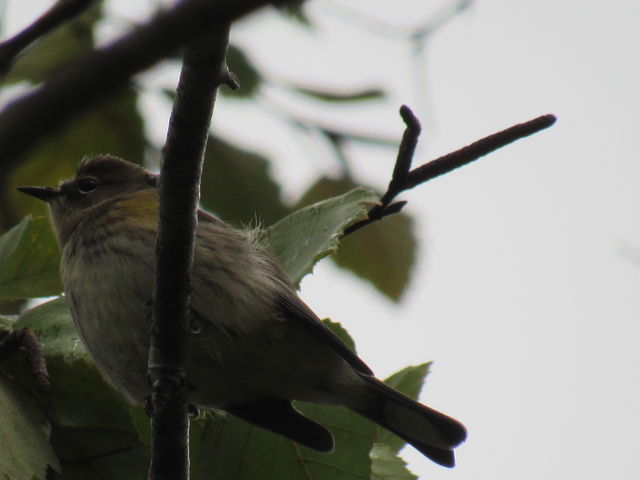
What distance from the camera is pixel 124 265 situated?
4000 millimetres

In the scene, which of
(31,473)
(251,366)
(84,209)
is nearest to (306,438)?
(251,366)

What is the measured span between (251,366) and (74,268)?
3.12 feet

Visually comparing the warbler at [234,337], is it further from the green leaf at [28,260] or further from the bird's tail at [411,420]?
the green leaf at [28,260]

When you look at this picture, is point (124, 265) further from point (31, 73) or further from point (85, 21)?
point (85, 21)

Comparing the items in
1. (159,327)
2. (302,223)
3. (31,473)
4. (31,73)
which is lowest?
(31,473)

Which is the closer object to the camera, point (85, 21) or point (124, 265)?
point (124, 265)

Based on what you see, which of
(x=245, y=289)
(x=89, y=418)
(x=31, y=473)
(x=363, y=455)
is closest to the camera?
(x=31, y=473)

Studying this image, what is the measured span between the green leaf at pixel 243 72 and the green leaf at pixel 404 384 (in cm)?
161

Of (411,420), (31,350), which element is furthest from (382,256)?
(31,350)

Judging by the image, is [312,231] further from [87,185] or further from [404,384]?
[87,185]

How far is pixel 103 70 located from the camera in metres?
0.80

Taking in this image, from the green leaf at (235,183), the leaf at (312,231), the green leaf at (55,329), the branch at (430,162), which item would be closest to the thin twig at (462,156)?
the branch at (430,162)

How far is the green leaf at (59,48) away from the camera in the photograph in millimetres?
4730

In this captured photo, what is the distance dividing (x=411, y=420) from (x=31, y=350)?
6.02 feet
